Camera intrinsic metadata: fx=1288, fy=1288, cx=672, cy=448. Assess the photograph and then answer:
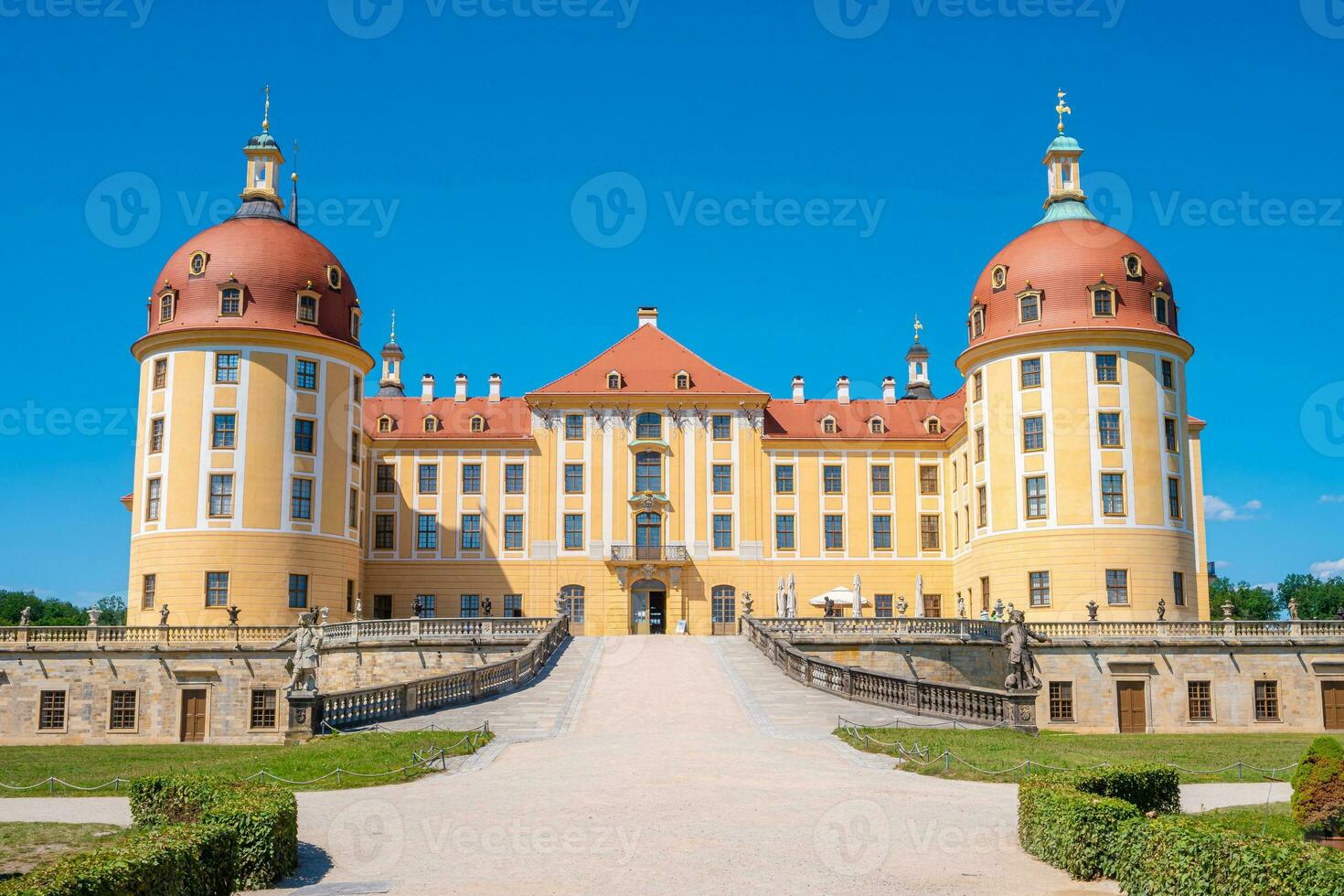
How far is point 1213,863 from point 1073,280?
3739 cm

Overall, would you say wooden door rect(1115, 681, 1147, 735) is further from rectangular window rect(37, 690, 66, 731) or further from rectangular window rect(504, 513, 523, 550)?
rectangular window rect(37, 690, 66, 731)

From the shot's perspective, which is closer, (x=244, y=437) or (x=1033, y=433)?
(x=244, y=437)

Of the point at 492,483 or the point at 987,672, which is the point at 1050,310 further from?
the point at 492,483

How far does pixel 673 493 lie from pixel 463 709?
25.2m

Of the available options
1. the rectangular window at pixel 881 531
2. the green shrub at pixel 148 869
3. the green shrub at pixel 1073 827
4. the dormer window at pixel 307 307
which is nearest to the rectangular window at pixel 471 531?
the dormer window at pixel 307 307

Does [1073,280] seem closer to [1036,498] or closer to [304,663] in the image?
[1036,498]

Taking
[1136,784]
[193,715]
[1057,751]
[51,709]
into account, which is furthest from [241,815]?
[51,709]

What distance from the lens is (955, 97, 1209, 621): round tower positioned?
4431 centimetres

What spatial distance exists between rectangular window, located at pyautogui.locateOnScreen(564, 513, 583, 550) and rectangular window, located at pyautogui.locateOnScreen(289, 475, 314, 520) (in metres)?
11.6

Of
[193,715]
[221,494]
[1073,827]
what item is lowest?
[193,715]

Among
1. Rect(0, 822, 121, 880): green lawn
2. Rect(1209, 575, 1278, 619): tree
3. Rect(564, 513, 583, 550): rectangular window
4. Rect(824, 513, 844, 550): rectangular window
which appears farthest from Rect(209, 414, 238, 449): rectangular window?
Rect(1209, 575, 1278, 619): tree

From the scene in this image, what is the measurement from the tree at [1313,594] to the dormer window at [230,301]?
89.0m

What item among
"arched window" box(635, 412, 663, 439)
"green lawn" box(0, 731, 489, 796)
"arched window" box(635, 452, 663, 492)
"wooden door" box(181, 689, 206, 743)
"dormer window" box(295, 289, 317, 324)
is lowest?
"wooden door" box(181, 689, 206, 743)

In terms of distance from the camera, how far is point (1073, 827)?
45.6 feet
